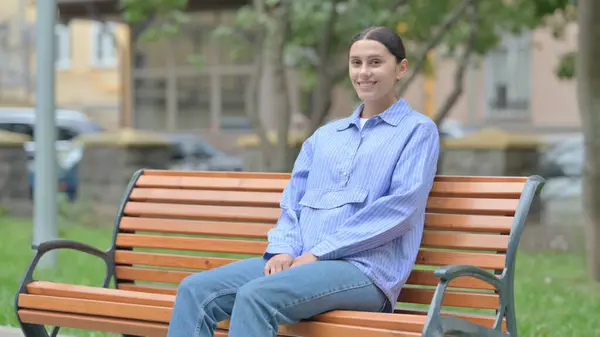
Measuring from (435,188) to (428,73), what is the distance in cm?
1481

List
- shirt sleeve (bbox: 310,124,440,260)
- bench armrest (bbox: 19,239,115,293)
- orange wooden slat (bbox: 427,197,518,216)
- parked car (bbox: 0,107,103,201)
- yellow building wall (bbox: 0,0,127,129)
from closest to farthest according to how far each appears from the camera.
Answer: shirt sleeve (bbox: 310,124,440,260)
orange wooden slat (bbox: 427,197,518,216)
bench armrest (bbox: 19,239,115,293)
parked car (bbox: 0,107,103,201)
yellow building wall (bbox: 0,0,127,129)

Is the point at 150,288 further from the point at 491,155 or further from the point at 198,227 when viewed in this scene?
the point at 491,155

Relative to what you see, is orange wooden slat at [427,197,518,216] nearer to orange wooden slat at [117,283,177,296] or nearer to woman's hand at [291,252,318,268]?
woman's hand at [291,252,318,268]

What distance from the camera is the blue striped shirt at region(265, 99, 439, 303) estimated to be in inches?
172

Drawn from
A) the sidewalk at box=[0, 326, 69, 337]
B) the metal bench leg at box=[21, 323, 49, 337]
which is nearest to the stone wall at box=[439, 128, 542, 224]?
the sidewalk at box=[0, 326, 69, 337]

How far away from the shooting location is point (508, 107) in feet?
117

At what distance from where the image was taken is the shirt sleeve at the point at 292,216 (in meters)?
4.60

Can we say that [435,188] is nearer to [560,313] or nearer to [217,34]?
[560,313]

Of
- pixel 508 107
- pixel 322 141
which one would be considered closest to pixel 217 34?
pixel 322 141

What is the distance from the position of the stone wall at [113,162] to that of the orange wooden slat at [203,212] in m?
10.8

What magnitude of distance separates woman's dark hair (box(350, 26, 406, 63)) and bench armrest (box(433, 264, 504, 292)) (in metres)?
0.90

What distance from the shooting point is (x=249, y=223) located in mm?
5355

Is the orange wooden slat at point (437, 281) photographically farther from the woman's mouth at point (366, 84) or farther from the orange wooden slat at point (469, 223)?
the woman's mouth at point (366, 84)

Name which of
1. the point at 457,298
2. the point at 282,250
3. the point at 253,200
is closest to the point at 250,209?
the point at 253,200
